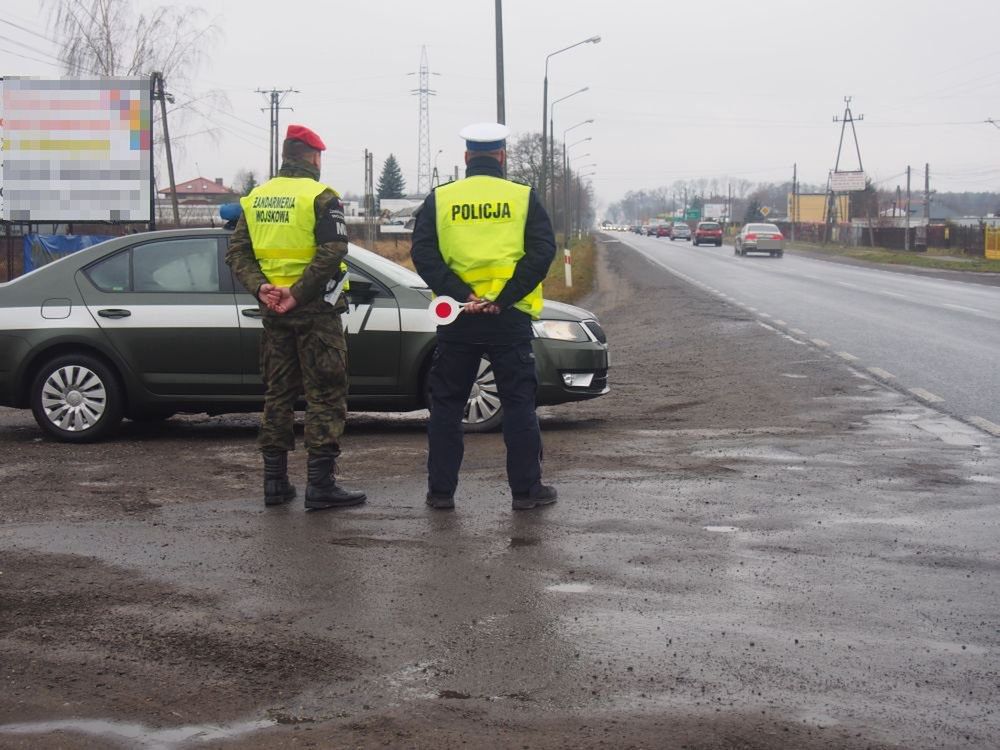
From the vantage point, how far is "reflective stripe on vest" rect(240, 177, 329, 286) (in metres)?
6.43

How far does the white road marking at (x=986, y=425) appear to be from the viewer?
891 cm

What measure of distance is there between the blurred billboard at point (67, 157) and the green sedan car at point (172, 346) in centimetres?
1981

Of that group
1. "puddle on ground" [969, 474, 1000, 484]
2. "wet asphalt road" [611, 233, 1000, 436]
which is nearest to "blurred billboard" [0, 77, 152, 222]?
"wet asphalt road" [611, 233, 1000, 436]

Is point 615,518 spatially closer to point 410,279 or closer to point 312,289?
point 312,289

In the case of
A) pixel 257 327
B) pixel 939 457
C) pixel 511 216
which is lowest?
pixel 939 457

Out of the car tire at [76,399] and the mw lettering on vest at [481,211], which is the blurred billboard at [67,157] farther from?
the mw lettering on vest at [481,211]

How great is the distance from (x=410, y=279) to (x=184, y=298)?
156 centimetres

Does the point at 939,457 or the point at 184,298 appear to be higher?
the point at 184,298

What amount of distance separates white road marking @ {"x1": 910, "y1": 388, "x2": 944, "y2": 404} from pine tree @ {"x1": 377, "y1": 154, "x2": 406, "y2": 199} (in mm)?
144368

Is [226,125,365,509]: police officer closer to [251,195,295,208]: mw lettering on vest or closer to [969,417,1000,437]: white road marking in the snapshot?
[251,195,295,208]: mw lettering on vest

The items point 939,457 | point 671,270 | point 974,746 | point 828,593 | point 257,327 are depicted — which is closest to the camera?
point 974,746

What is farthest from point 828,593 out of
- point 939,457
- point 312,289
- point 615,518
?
point 939,457

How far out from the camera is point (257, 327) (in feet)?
28.7

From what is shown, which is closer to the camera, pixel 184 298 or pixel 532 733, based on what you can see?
pixel 532 733
